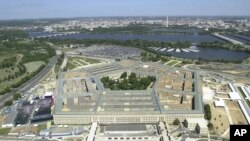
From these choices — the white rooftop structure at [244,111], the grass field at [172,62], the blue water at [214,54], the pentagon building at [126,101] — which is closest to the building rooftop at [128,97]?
the pentagon building at [126,101]

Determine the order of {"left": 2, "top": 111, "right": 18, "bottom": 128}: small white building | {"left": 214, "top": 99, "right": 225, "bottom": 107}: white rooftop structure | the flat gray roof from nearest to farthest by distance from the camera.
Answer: the flat gray roof
{"left": 2, "top": 111, "right": 18, "bottom": 128}: small white building
{"left": 214, "top": 99, "right": 225, "bottom": 107}: white rooftop structure

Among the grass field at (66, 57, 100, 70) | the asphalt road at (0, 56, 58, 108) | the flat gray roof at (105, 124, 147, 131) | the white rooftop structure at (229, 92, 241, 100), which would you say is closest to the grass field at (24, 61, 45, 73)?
the asphalt road at (0, 56, 58, 108)

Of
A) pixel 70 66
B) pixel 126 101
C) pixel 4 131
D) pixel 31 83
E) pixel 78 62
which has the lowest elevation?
pixel 4 131

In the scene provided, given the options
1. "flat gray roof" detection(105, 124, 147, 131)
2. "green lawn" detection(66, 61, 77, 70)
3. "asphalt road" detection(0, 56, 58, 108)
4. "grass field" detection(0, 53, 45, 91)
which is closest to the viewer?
"flat gray roof" detection(105, 124, 147, 131)

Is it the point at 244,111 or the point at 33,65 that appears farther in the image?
the point at 33,65

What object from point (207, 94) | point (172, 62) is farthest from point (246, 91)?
point (172, 62)

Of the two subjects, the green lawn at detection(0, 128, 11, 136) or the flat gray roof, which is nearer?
the flat gray roof

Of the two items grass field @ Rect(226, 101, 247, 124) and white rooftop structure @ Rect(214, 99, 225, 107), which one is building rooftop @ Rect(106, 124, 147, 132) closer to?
grass field @ Rect(226, 101, 247, 124)

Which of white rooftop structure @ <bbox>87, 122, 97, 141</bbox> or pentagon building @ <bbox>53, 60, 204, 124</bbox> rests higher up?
pentagon building @ <bbox>53, 60, 204, 124</bbox>

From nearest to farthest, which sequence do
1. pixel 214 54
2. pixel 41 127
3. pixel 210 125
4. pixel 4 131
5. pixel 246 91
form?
pixel 210 125
pixel 4 131
pixel 41 127
pixel 246 91
pixel 214 54

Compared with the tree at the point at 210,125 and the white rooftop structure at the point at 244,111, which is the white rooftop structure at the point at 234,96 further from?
the tree at the point at 210,125

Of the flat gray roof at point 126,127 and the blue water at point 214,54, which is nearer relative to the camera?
the flat gray roof at point 126,127

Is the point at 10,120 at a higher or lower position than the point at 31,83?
lower

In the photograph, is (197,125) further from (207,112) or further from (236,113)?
(236,113)
